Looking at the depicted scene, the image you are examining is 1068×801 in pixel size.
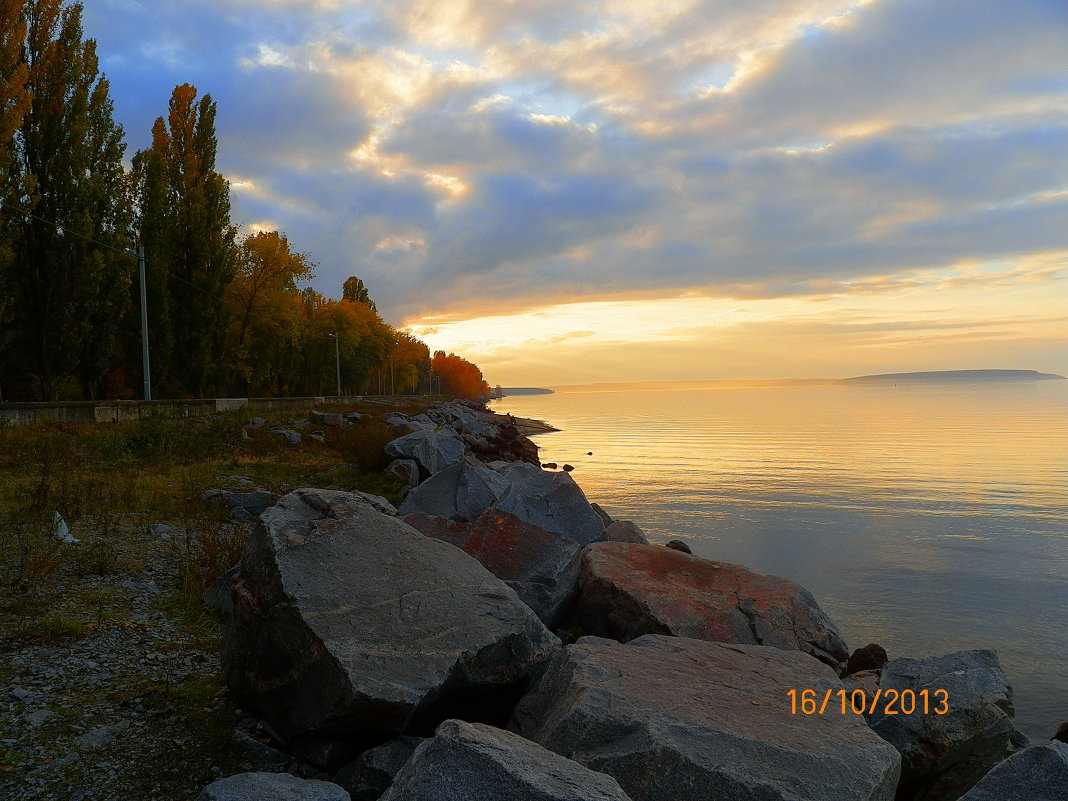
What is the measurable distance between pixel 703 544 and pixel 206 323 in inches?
1124

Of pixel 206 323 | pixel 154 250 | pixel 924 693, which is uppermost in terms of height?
pixel 154 250

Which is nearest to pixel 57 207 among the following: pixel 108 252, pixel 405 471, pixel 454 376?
pixel 108 252

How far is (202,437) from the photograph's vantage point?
1805 cm

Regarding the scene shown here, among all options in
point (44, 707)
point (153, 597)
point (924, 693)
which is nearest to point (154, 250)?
point (153, 597)

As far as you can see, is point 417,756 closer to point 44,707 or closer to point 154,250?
point 44,707

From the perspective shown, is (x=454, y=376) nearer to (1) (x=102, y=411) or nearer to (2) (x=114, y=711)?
(1) (x=102, y=411)

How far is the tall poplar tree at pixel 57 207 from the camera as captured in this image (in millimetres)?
25188

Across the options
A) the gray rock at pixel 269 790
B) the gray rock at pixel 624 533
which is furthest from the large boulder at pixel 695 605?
the gray rock at pixel 269 790

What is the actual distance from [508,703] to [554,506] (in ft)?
15.8

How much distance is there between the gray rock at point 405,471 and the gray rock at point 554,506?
5487 millimetres

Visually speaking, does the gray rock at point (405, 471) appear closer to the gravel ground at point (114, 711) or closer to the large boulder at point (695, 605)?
the large boulder at point (695, 605)

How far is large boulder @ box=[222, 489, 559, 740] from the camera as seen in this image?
399 centimetres

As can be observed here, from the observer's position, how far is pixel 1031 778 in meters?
3.22
